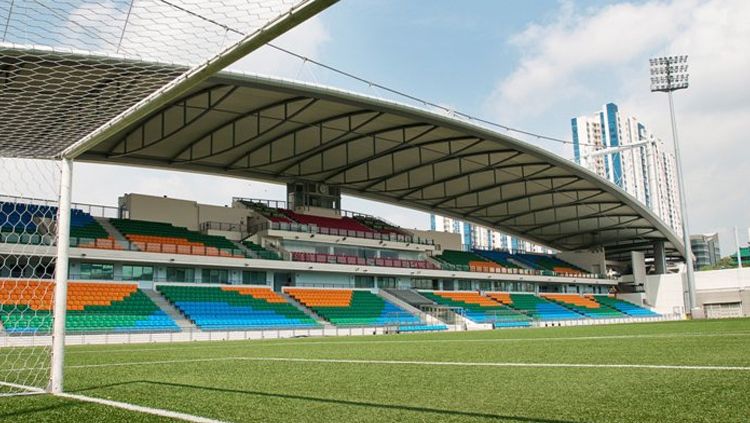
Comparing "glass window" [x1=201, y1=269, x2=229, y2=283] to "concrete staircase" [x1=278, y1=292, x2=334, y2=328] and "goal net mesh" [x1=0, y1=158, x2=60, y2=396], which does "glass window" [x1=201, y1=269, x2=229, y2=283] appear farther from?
"goal net mesh" [x1=0, y1=158, x2=60, y2=396]

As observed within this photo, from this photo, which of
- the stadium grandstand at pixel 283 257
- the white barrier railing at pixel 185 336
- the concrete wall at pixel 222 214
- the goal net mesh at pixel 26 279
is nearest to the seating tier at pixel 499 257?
the stadium grandstand at pixel 283 257

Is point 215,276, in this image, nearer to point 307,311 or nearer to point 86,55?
point 307,311

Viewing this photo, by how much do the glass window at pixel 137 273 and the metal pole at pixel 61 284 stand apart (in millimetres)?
27849

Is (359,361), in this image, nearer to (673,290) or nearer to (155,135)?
(155,135)

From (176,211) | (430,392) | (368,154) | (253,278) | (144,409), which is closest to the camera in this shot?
(144,409)

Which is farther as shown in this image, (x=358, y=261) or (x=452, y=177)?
(x=452, y=177)

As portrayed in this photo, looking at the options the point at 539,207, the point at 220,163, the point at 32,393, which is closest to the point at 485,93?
the point at 32,393

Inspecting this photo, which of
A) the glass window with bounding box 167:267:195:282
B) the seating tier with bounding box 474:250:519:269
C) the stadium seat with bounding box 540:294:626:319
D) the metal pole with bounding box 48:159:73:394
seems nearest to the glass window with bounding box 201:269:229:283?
the glass window with bounding box 167:267:195:282

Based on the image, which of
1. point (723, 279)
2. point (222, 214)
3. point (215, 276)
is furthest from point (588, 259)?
point (215, 276)

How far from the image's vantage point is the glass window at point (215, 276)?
3766 cm

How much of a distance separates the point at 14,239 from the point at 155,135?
31.7 feet

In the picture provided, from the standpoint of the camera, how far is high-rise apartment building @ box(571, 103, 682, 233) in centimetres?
12194

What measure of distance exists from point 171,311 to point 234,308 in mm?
3782

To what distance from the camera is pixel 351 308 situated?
130 feet
